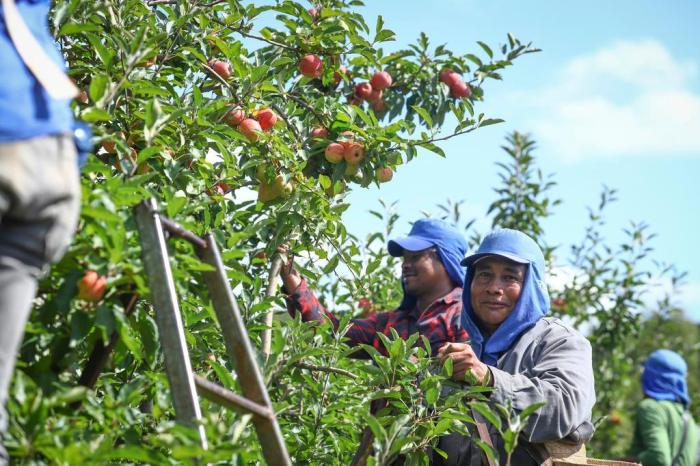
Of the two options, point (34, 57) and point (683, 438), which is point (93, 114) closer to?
point (34, 57)

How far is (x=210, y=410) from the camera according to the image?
197cm

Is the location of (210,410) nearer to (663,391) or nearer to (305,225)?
(305,225)

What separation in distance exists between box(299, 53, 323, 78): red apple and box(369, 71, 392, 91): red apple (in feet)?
1.61

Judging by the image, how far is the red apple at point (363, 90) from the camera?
4031 millimetres

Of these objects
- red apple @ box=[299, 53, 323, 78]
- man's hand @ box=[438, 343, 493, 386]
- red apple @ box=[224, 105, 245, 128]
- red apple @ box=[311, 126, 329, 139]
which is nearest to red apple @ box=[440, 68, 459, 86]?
red apple @ box=[299, 53, 323, 78]

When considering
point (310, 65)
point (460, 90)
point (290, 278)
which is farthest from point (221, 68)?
point (460, 90)

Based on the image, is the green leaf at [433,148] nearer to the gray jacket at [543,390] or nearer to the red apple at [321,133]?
the red apple at [321,133]

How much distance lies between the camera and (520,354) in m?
3.06

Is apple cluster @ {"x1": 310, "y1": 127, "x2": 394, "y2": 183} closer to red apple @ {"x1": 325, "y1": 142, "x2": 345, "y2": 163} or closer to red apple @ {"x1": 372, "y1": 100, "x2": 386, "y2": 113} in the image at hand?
red apple @ {"x1": 325, "y1": 142, "x2": 345, "y2": 163}

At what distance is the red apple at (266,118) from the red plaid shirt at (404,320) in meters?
0.84

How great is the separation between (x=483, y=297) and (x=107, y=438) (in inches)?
72.3

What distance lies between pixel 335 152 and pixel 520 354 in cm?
95

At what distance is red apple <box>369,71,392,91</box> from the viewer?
3994mm

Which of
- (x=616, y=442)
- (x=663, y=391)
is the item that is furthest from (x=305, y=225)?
(x=616, y=442)
